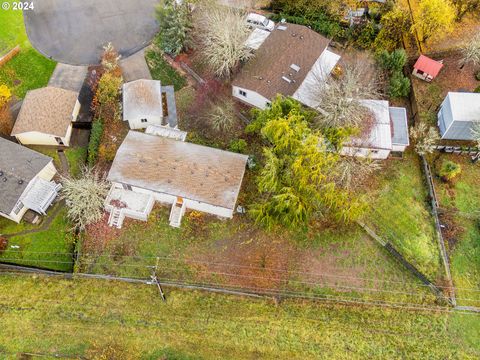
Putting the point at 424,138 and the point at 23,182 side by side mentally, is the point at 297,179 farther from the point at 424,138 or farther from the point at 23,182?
the point at 23,182

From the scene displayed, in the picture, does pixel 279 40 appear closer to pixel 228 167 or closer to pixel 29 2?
pixel 228 167

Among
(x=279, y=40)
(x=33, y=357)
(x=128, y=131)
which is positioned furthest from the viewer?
(x=279, y=40)

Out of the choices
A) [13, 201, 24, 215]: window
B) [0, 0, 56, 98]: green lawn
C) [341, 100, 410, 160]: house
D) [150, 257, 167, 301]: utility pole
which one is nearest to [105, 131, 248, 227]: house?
[150, 257, 167, 301]: utility pole

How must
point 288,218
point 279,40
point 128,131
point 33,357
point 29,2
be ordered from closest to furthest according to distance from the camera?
point 33,357 → point 288,218 → point 128,131 → point 279,40 → point 29,2

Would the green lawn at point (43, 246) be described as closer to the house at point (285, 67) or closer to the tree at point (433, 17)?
the house at point (285, 67)

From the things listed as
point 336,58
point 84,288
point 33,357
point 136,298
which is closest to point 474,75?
point 336,58

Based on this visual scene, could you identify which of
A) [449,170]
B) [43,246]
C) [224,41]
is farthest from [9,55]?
[449,170]
